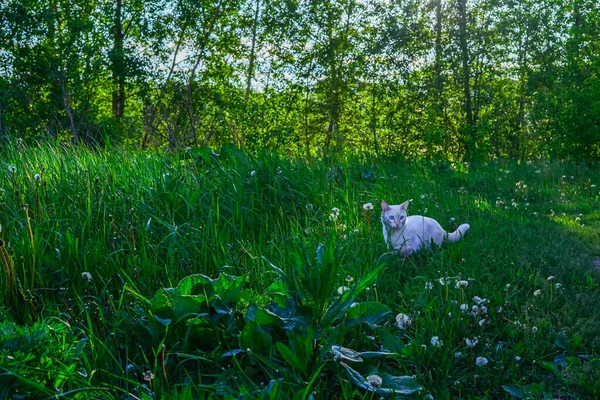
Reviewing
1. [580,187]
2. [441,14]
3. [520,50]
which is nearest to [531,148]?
[520,50]

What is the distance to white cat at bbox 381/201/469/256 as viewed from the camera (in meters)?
4.50

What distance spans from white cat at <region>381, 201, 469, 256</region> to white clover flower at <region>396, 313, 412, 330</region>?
124cm

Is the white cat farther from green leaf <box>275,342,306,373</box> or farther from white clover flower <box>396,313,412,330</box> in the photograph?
green leaf <box>275,342,306,373</box>

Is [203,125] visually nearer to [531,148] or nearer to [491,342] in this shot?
[531,148]

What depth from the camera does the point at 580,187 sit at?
8.33 meters

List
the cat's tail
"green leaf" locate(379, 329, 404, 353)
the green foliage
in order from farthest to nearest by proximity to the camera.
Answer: the cat's tail < "green leaf" locate(379, 329, 404, 353) < the green foliage

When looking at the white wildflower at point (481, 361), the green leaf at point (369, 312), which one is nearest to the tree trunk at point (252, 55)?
the green leaf at point (369, 312)

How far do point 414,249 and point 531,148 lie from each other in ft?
38.5

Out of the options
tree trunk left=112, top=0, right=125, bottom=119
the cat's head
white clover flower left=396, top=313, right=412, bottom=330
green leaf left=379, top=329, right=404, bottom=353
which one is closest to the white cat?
the cat's head

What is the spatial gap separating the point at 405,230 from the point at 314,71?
42.9ft

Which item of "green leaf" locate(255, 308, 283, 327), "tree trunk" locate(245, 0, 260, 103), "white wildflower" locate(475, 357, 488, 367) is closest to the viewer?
"green leaf" locate(255, 308, 283, 327)

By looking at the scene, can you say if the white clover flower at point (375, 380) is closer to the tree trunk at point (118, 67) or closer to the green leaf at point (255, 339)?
the green leaf at point (255, 339)

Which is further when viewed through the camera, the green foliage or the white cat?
the white cat

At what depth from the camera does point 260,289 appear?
371 centimetres
